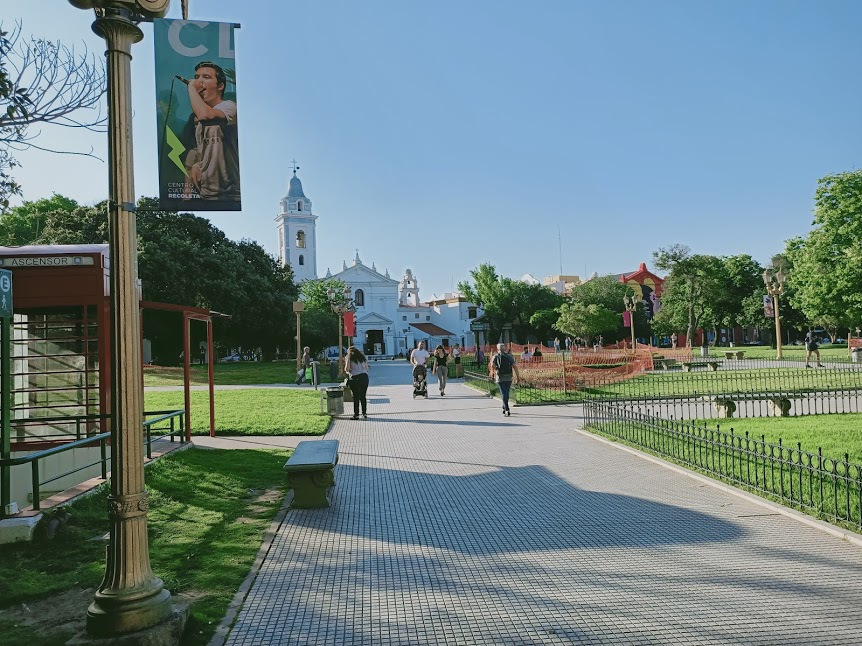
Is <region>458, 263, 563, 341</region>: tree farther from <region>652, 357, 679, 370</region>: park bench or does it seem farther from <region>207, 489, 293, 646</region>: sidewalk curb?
<region>207, 489, 293, 646</region>: sidewalk curb

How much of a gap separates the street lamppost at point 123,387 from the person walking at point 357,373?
Answer: 11512 mm

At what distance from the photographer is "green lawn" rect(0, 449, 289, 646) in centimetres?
451

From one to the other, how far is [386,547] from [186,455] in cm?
562

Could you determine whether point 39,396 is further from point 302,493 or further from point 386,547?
point 386,547

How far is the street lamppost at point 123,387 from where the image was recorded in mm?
3891

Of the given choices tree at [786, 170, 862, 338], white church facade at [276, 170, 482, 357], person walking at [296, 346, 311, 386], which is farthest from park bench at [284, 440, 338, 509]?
white church facade at [276, 170, 482, 357]

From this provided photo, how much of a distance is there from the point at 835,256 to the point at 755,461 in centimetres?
3549

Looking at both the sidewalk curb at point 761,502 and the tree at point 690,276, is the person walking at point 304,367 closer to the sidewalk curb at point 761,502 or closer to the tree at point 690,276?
the sidewalk curb at point 761,502

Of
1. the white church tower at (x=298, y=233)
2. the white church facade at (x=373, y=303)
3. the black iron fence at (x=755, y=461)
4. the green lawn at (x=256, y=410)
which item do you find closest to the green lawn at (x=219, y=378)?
the green lawn at (x=256, y=410)

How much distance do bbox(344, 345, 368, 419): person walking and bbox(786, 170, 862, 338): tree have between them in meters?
29.4

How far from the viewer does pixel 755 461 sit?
25.2 feet

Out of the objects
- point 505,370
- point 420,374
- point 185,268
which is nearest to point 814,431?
point 505,370

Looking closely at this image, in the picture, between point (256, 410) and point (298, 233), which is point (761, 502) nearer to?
point (256, 410)

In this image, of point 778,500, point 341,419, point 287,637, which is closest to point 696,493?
point 778,500
